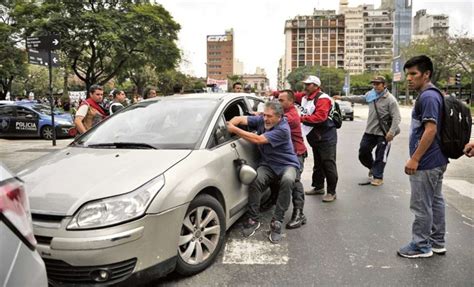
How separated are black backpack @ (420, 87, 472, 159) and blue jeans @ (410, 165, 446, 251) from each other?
18 centimetres

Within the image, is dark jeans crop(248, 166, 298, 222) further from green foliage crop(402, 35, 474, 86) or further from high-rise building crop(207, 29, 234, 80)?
high-rise building crop(207, 29, 234, 80)

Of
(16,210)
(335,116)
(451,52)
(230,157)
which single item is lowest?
(230,157)

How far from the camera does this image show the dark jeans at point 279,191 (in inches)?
170

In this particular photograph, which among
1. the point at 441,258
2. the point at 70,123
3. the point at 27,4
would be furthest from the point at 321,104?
the point at 27,4

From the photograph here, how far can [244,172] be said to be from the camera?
406 centimetres

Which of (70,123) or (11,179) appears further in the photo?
(70,123)

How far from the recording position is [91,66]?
27078 mm

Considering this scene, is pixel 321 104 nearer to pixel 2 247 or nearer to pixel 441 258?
pixel 441 258

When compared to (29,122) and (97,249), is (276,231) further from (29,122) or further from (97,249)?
(29,122)

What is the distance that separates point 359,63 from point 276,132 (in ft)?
518

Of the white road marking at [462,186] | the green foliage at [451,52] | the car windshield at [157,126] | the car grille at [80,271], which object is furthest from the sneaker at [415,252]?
the green foliage at [451,52]

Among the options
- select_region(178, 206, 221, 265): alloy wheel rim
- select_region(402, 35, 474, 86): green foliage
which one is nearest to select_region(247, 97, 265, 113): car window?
select_region(178, 206, 221, 265): alloy wheel rim

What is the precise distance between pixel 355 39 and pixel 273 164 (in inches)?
6243

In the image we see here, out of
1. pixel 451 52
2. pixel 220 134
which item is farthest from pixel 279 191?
pixel 451 52
